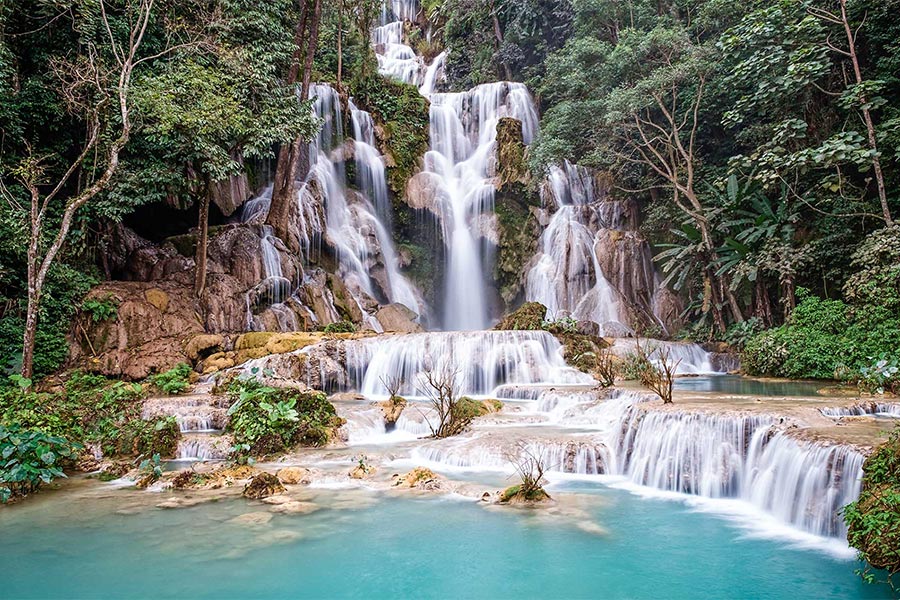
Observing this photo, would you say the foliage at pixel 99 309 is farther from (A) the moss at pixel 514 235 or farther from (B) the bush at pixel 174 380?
(A) the moss at pixel 514 235

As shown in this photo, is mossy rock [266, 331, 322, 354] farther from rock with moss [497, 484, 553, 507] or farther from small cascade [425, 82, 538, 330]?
small cascade [425, 82, 538, 330]

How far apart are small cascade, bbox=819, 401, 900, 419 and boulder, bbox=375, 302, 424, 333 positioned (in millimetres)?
12600

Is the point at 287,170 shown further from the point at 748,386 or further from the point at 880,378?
the point at 880,378

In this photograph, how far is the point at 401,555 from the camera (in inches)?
200

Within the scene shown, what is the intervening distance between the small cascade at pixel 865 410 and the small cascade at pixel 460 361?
19.6 ft

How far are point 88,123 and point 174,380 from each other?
6.76 meters

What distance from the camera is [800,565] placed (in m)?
4.69

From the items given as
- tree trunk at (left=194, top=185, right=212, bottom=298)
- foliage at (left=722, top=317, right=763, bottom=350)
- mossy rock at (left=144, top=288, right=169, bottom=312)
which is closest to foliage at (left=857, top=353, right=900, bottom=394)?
foliage at (left=722, top=317, right=763, bottom=350)

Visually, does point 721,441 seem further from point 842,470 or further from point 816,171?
point 816,171

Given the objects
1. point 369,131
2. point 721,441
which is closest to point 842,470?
point 721,441

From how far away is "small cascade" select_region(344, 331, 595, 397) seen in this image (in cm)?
1346

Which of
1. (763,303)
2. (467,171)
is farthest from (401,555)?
(467,171)

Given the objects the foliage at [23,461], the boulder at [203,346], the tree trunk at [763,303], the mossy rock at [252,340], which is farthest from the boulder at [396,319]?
the foliage at [23,461]

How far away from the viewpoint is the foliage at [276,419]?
840cm
